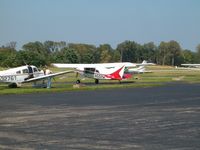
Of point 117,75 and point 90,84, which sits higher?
point 117,75

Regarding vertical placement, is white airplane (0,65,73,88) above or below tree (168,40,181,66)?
below

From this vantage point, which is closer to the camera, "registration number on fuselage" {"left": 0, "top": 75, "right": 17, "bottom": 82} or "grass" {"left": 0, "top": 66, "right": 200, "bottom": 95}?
"grass" {"left": 0, "top": 66, "right": 200, "bottom": 95}

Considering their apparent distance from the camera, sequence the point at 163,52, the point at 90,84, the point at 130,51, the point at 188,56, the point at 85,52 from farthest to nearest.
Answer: the point at 188,56 < the point at 130,51 < the point at 163,52 < the point at 85,52 < the point at 90,84

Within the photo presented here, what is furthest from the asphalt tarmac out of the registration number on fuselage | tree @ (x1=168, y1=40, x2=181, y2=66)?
tree @ (x1=168, y1=40, x2=181, y2=66)

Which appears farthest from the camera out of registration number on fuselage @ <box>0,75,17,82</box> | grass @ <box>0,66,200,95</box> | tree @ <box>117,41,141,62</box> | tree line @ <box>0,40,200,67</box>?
tree @ <box>117,41,141,62</box>

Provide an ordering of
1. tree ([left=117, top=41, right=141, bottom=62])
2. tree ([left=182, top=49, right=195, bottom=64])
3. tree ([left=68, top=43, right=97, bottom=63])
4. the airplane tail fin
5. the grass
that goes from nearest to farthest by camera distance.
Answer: the grass → the airplane tail fin → tree ([left=68, top=43, right=97, bottom=63]) → tree ([left=117, top=41, right=141, bottom=62]) → tree ([left=182, top=49, right=195, bottom=64])

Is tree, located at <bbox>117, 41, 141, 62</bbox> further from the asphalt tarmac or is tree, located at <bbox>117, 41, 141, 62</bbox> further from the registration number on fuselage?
the asphalt tarmac

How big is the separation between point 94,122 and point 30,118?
2469 millimetres

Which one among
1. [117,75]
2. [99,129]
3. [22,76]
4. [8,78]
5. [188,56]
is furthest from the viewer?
[188,56]

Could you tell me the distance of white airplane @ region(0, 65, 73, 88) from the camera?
110ft

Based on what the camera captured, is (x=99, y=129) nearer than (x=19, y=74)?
Yes

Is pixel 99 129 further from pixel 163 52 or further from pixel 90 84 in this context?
pixel 163 52

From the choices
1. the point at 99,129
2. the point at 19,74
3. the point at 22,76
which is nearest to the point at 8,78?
the point at 19,74

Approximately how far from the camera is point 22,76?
113 feet
